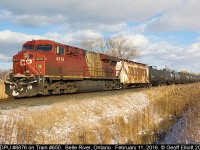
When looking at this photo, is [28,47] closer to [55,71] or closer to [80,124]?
[55,71]

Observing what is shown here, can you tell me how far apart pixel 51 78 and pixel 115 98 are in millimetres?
4673

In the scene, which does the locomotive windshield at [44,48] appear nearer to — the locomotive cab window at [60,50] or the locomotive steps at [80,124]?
the locomotive cab window at [60,50]

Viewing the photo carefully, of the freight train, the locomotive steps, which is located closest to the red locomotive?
the freight train

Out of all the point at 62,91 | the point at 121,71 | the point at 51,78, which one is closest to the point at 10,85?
the point at 51,78

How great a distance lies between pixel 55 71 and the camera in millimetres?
20391

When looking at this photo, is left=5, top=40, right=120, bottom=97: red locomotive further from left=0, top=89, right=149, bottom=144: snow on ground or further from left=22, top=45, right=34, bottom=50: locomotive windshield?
left=0, top=89, right=149, bottom=144: snow on ground

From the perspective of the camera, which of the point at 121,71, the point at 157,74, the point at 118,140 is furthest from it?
the point at 157,74

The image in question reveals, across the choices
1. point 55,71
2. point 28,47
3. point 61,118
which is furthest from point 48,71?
point 61,118

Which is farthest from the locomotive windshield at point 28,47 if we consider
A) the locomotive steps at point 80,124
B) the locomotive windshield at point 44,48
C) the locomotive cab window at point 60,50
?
the locomotive steps at point 80,124

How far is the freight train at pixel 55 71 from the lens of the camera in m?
18.6

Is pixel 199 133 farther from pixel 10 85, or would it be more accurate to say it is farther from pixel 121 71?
pixel 121 71

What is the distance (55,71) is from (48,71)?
0.92 meters

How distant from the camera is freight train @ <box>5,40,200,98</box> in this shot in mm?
18594

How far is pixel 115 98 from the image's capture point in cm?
1905
